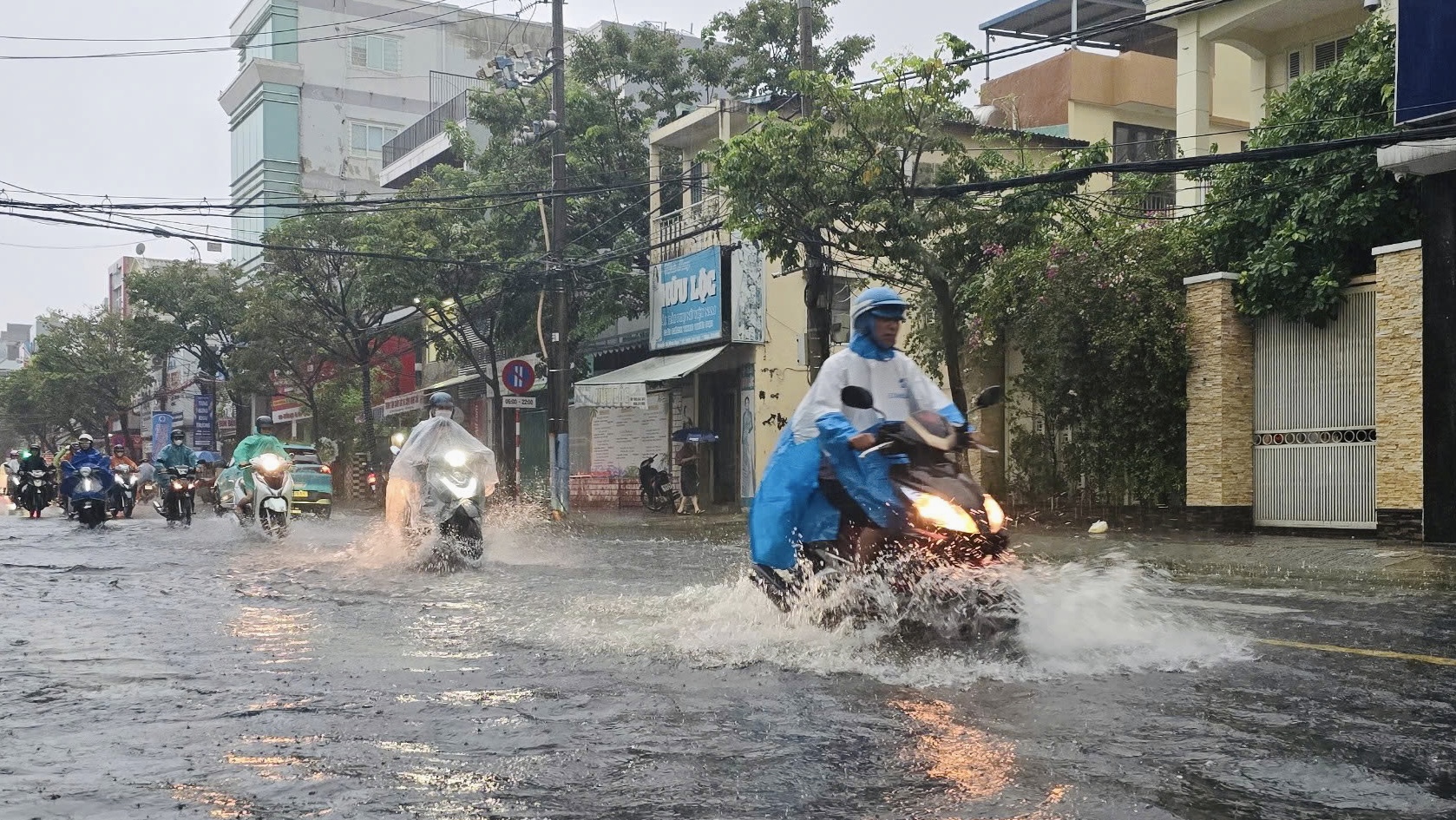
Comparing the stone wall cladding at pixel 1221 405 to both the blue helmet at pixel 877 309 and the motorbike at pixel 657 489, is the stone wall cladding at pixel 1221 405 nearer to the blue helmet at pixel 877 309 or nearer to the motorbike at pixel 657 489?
the blue helmet at pixel 877 309

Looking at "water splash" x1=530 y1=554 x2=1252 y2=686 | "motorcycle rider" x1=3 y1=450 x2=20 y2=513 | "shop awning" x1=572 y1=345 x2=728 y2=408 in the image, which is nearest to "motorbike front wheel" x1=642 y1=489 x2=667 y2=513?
"shop awning" x1=572 y1=345 x2=728 y2=408

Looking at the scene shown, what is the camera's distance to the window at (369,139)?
58844mm

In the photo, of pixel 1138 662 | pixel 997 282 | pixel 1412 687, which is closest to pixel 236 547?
pixel 997 282

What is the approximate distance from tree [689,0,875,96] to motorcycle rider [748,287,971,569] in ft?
80.5

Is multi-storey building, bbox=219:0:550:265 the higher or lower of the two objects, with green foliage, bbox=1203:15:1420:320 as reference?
higher

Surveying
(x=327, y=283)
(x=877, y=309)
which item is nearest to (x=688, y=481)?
(x=327, y=283)

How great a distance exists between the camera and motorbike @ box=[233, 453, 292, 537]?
16.0 metres

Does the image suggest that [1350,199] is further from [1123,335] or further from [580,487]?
[580,487]

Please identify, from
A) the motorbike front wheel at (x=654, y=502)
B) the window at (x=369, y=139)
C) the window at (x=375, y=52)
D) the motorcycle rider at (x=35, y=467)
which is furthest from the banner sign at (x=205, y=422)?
the motorbike front wheel at (x=654, y=502)

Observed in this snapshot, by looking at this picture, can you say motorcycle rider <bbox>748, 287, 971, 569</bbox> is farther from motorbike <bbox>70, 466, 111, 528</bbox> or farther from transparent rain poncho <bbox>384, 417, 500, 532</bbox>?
motorbike <bbox>70, 466, 111, 528</bbox>

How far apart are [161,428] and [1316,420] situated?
65.0m

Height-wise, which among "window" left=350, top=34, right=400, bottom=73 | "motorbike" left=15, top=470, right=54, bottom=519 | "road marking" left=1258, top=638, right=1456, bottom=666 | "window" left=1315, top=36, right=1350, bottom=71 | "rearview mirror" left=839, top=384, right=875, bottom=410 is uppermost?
"window" left=350, top=34, right=400, bottom=73

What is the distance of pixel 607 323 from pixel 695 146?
477 cm

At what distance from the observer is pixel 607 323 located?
3080 cm
